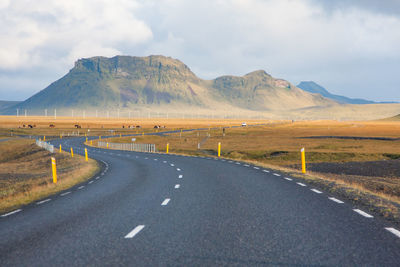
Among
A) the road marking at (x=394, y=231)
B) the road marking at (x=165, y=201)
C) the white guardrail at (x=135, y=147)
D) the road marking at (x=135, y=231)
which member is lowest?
the white guardrail at (x=135, y=147)

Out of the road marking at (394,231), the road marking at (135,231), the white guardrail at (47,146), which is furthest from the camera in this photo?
the white guardrail at (47,146)

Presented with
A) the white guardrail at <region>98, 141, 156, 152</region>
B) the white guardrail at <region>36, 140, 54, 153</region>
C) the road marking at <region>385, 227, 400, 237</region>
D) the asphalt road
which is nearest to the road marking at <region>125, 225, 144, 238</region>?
the asphalt road

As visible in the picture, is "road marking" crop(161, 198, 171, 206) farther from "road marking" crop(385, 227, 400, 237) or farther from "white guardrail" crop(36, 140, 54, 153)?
"white guardrail" crop(36, 140, 54, 153)

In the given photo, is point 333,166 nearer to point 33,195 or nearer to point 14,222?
point 33,195

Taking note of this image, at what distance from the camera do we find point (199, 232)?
8273mm

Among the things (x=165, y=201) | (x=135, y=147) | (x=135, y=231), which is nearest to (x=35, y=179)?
(x=165, y=201)

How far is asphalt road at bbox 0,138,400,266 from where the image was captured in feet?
21.3

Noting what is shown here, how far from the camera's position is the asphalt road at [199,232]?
6504 mm

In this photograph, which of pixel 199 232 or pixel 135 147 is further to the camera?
pixel 135 147

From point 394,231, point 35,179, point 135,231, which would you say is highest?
point 394,231

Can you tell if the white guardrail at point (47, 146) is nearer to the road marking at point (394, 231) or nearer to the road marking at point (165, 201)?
the road marking at point (165, 201)

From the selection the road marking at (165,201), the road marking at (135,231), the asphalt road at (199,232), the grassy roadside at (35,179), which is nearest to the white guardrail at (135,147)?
the grassy roadside at (35,179)

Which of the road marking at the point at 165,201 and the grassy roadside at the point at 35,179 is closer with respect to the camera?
the road marking at the point at 165,201

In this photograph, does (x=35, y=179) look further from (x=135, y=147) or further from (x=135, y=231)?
(x=135, y=147)
